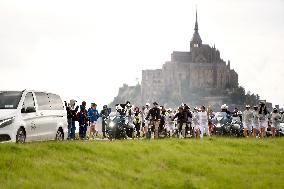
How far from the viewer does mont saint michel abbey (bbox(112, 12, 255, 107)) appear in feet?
603

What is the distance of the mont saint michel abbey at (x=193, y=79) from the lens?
18388 cm

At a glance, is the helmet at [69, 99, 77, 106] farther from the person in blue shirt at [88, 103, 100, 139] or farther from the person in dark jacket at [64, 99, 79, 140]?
the person in blue shirt at [88, 103, 100, 139]

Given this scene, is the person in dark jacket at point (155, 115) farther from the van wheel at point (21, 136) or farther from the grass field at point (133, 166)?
the van wheel at point (21, 136)

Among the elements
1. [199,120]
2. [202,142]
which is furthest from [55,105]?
[199,120]

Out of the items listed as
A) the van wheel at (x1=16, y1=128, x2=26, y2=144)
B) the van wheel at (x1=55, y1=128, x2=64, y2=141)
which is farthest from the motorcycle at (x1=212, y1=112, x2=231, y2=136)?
the van wheel at (x1=16, y1=128, x2=26, y2=144)

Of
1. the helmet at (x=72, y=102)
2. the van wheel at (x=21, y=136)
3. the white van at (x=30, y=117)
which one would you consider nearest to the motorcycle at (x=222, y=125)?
the helmet at (x=72, y=102)

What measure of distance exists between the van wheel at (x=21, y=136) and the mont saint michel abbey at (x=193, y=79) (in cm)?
16680

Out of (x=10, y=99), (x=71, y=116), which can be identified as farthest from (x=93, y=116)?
(x=10, y=99)

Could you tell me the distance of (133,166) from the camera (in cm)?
1675

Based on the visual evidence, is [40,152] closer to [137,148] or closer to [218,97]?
[137,148]

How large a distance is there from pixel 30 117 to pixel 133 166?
12.0 feet

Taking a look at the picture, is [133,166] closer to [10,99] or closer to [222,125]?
[10,99]

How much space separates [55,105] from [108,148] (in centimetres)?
269

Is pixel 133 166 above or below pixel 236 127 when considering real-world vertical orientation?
below
